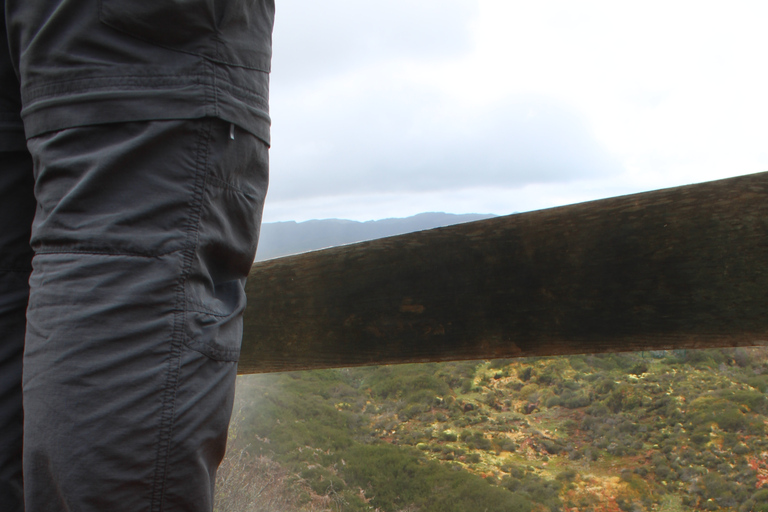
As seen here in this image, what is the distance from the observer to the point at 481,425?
114cm

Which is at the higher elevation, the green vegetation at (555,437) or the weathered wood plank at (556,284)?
the weathered wood plank at (556,284)

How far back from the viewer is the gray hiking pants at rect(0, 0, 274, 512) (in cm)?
41

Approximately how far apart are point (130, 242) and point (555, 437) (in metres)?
1.02

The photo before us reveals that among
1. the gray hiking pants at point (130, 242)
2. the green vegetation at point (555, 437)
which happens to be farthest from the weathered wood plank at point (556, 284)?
the green vegetation at point (555, 437)

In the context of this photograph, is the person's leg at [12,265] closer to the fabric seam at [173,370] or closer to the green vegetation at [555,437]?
the fabric seam at [173,370]

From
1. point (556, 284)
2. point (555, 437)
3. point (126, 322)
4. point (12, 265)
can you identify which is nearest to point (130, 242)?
point (126, 322)

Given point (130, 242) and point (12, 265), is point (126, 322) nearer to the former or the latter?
point (130, 242)

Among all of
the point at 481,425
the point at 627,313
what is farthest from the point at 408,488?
the point at 627,313

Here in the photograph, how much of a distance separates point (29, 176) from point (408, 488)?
103 centimetres

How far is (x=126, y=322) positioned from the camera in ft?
1.34

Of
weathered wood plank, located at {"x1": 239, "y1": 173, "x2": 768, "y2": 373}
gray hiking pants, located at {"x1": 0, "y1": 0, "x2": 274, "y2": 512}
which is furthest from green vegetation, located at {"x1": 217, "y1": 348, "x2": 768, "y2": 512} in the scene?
gray hiking pants, located at {"x1": 0, "y1": 0, "x2": 274, "y2": 512}

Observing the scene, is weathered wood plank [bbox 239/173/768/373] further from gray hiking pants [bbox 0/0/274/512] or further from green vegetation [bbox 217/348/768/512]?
green vegetation [bbox 217/348/768/512]

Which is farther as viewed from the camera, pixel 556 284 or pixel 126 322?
pixel 556 284

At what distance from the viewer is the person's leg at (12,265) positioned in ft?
1.79
